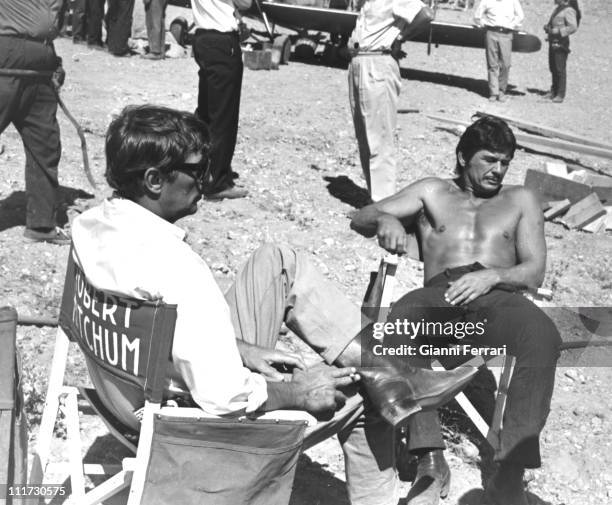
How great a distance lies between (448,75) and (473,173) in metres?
12.3

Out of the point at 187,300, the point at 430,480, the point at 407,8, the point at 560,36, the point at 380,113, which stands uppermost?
the point at 407,8

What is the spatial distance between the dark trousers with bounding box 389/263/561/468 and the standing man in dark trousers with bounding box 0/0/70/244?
3.08 metres

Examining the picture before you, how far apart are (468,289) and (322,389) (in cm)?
145

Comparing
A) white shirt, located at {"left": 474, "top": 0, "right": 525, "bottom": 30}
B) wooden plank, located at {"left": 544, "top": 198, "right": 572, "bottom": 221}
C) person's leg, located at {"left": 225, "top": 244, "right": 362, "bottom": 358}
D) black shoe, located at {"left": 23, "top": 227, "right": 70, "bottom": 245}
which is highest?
white shirt, located at {"left": 474, "top": 0, "right": 525, "bottom": 30}

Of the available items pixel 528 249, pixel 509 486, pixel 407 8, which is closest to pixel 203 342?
pixel 509 486

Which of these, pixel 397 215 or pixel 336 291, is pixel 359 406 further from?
pixel 397 215

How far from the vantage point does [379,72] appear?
24.5 ft

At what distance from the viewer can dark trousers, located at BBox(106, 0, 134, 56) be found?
45.5 ft

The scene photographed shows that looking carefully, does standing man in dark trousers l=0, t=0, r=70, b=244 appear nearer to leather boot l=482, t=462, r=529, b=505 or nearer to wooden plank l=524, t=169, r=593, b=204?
leather boot l=482, t=462, r=529, b=505

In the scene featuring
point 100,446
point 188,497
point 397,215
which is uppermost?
point 397,215

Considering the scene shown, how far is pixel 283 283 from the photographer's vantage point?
133 inches

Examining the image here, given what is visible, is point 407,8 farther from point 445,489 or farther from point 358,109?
point 445,489

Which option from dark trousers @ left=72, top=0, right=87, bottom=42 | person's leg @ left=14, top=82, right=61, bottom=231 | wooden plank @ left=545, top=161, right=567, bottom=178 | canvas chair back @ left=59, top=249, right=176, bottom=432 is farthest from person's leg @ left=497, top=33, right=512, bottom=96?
canvas chair back @ left=59, top=249, right=176, bottom=432

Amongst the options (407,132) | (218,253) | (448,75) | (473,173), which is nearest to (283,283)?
(473,173)
